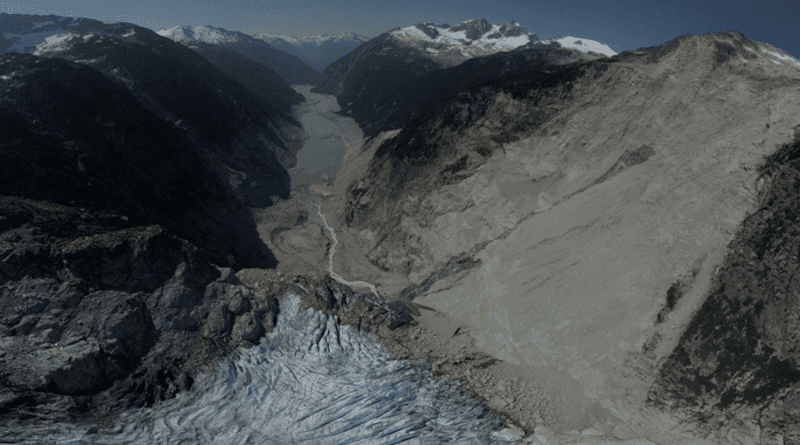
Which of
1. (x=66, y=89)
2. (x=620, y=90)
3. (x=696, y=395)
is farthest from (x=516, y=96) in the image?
(x=66, y=89)

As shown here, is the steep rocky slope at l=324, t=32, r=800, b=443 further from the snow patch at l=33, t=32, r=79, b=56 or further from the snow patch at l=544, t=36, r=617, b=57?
the snow patch at l=544, t=36, r=617, b=57

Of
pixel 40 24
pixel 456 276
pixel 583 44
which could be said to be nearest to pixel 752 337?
pixel 456 276

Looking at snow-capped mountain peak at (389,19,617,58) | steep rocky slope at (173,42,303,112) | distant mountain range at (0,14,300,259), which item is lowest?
distant mountain range at (0,14,300,259)

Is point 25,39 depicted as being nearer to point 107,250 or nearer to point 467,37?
point 107,250

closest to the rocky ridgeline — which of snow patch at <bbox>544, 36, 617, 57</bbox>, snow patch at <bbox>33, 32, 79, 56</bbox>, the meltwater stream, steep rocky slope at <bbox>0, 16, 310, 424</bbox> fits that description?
steep rocky slope at <bbox>0, 16, 310, 424</bbox>

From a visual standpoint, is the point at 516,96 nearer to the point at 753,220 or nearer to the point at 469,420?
the point at 753,220

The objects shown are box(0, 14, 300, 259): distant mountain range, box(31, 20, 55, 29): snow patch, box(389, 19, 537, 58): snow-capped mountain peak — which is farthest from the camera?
box(389, 19, 537, 58): snow-capped mountain peak

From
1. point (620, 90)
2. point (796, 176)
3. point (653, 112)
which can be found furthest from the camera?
point (620, 90)

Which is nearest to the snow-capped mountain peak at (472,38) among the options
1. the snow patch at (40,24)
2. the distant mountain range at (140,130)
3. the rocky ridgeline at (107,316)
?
the distant mountain range at (140,130)
